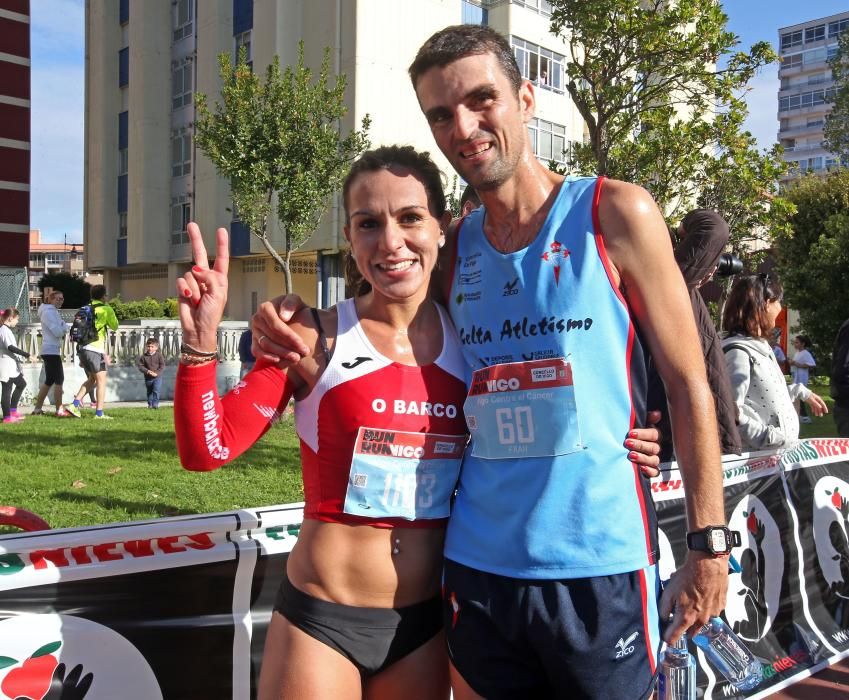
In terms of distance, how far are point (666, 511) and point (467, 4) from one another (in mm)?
28722

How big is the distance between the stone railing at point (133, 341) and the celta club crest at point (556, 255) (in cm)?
1409

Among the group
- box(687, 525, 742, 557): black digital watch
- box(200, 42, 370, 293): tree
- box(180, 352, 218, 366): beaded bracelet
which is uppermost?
box(200, 42, 370, 293): tree

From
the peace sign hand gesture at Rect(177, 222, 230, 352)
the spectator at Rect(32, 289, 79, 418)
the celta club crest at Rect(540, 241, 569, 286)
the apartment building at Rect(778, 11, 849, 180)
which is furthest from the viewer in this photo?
the apartment building at Rect(778, 11, 849, 180)

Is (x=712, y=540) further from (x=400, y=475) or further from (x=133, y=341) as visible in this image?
(x=133, y=341)

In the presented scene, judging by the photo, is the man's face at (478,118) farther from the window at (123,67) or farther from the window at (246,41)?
the window at (123,67)

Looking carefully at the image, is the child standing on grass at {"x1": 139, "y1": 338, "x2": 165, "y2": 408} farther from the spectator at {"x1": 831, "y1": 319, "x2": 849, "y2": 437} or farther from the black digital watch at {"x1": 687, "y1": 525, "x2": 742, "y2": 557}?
the black digital watch at {"x1": 687, "y1": 525, "x2": 742, "y2": 557}

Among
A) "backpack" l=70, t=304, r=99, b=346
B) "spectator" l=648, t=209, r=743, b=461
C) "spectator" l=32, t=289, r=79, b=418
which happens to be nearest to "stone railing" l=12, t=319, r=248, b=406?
"spectator" l=32, t=289, r=79, b=418

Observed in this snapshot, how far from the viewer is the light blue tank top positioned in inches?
71.5

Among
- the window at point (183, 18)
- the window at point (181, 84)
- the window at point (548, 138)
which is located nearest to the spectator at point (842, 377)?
the window at point (548, 138)

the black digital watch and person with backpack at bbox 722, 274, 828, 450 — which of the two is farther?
person with backpack at bbox 722, 274, 828, 450

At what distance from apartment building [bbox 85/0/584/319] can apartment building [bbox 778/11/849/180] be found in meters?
81.8

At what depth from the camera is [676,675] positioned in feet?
6.05

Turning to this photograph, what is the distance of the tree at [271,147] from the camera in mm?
13551

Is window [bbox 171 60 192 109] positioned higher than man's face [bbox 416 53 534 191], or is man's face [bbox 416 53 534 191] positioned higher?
window [bbox 171 60 192 109]
